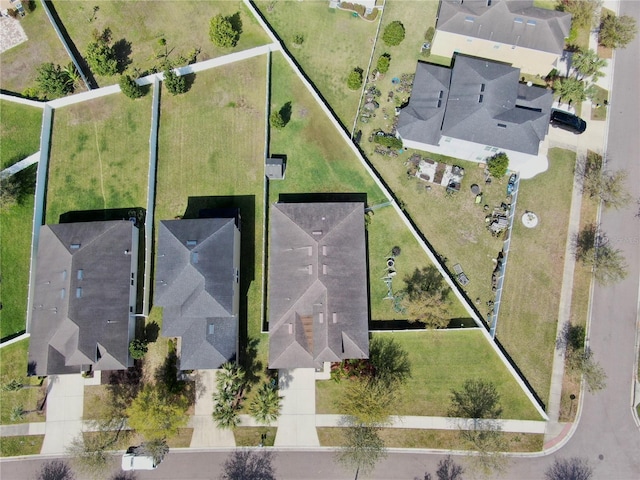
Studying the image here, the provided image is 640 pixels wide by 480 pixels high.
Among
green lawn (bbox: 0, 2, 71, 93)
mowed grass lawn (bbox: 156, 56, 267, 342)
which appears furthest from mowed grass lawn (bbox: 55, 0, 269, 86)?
mowed grass lawn (bbox: 156, 56, 267, 342)

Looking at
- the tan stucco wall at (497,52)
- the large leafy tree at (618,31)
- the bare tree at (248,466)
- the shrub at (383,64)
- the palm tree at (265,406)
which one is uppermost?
the large leafy tree at (618,31)

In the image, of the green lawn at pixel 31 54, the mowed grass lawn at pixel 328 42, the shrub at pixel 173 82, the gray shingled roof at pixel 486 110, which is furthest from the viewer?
the green lawn at pixel 31 54

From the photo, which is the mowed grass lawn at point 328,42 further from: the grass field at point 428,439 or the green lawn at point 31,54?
the grass field at point 428,439

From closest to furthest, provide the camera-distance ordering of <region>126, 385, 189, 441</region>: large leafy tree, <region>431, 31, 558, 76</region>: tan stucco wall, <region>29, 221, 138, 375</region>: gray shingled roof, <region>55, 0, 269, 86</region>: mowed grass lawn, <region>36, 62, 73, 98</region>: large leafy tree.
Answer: <region>126, 385, 189, 441</region>: large leafy tree
<region>29, 221, 138, 375</region>: gray shingled roof
<region>431, 31, 558, 76</region>: tan stucco wall
<region>36, 62, 73, 98</region>: large leafy tree
<region>55, 0, 269, 86</region>: mowed grass lawn

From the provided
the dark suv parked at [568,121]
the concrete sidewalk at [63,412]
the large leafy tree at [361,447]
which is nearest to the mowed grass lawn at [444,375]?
the large leafy tree at [361,447]

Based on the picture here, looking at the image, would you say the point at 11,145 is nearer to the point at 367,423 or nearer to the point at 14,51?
the point at 14,51

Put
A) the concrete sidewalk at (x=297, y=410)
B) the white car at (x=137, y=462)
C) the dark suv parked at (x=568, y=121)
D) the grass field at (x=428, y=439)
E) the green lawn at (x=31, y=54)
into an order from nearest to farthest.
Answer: the white car at (x=137, y=462) → the grass field at (x=428, y=439) → the concrete sidewalk at (x=297, y=410) → the dark suv parked at (x=568, y=121) → the green lawn at (x=31, y=54)

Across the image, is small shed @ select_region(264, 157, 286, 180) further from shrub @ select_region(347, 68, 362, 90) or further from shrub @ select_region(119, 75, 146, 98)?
shrub @ select_region(119, 75, 146, 98)

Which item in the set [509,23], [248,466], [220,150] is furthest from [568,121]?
[248,466]

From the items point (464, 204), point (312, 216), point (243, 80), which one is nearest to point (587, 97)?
point (464, 204)
